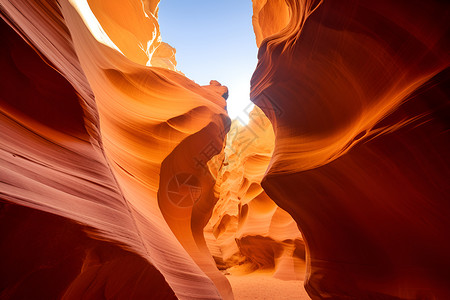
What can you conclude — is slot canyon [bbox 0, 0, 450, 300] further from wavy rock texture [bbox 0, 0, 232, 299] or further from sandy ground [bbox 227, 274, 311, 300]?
sandy ground [bbox 227, 274, 311, 300]

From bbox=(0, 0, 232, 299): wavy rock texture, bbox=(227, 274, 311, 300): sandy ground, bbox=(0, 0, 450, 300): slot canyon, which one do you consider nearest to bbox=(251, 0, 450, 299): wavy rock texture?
bbox=(0, 0, 450, 300): slot canyon

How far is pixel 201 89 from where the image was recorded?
27.0 ft

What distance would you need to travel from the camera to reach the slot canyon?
1.60 meters

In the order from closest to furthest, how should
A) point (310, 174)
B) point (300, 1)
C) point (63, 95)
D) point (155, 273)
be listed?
point (155, 273)
point (63, 95)
point (310, 174)
point (300, 1)

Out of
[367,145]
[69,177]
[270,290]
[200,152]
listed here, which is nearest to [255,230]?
[270,290]

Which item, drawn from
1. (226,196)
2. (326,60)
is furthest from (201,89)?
(226,196)

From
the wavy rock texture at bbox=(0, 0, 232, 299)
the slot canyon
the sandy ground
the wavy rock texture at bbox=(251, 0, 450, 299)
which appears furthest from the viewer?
the sandy ground

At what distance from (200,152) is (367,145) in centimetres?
454

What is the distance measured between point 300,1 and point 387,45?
200cm

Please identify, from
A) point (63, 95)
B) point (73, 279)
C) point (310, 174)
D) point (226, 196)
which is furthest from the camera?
point (226, 196)

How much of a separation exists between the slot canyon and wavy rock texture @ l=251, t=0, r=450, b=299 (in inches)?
0.7

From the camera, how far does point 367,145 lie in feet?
9.02

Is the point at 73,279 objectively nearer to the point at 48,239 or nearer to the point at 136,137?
the point at 48,239

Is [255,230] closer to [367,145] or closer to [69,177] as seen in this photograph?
[367,145]
